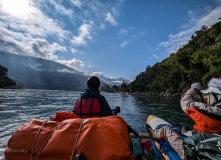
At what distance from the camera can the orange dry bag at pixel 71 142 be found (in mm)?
1606

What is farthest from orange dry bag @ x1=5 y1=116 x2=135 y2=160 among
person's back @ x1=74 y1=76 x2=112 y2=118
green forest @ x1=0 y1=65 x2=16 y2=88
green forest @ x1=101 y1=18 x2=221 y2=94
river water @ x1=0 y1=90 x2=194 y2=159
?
green forest @ x1=0 y1=65 x2=16 y2=88

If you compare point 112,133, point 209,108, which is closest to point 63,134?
point 112,133

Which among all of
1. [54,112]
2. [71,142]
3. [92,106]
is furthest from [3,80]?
[71,142]

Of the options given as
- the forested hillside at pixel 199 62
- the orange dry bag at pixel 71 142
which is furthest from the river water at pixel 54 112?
the forested hillside at pixel 199 62

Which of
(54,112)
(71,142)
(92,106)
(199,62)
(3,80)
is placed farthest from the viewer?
(3,80)

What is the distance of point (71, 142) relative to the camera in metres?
1.75

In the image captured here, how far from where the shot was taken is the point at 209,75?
3919 centimetres

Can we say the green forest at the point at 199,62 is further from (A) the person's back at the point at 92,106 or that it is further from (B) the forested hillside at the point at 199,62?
(A) the person's back at the point at 92,106

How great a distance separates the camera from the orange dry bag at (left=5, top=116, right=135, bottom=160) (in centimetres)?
161

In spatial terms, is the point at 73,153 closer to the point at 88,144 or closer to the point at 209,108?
the point at 88,144

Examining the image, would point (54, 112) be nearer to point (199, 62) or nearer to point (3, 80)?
→ point (199, 62)

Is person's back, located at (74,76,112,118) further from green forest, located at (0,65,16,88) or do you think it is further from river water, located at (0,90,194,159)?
green forest, located at (0,65,16,88)

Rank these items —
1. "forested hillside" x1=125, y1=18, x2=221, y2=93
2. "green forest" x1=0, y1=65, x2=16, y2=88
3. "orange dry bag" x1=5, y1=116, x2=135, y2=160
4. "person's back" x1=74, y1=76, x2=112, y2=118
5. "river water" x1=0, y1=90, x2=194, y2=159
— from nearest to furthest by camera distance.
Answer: "orange dry bag" x1=5, y1=116, x2=135, y2=160
"person's back" x1=74, y1=76, x2=112, y2=118
"river water" x1=0, y1=90, x2=194, y2=159
"forested hillside" x1=125, y1=18, x2=221, y2=93
"green forest" x1=0, y1=65, x2=16, y2=88

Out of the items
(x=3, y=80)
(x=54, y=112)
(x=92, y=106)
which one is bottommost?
(x=54, y=112)
